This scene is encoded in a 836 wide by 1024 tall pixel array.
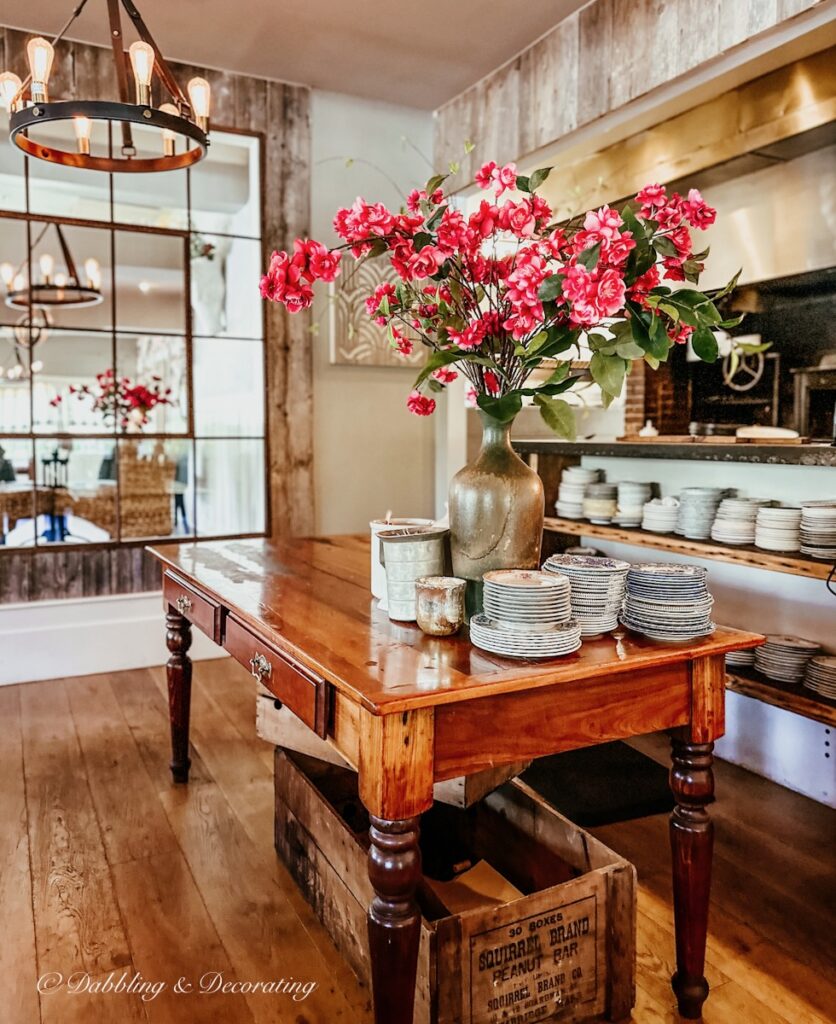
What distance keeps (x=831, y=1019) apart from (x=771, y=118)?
3718 mm

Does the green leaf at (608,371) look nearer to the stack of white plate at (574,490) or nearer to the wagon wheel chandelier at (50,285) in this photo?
the stack of white plate at (574,490)

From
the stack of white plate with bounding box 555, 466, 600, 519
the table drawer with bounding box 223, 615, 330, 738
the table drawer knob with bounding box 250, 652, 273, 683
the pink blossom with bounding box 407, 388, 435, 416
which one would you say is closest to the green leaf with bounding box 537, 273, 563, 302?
the pink blossom with bounding box 407, 388, 435, 416

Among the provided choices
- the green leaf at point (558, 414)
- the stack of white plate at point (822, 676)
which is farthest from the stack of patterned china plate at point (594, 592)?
the stack of white plate at point (822, 676)

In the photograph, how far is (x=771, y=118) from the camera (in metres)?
3.87

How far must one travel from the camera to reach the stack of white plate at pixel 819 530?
250cm

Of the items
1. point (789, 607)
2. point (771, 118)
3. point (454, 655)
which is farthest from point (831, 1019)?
point (771, 118)

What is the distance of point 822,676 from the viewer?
253 cm

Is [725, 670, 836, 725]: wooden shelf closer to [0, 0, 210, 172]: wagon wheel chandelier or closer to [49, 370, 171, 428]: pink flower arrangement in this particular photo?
[0, 0, 210, 172]: wagon wheel chandelier

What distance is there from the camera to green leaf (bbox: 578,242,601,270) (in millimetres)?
1412

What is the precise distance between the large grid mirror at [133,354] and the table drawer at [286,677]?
2624mm

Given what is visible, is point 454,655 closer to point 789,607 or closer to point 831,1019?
point 831,1019

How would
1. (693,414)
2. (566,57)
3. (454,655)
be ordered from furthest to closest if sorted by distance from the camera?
(693,414)
(566,57)
(454,655)

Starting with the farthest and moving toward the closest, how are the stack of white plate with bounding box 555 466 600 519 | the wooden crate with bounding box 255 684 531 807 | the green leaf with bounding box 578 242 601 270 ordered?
the stack of white plate with bounding box 555 466 600 519 < the wooden crate with bounding box 255 684 531 807 < the green leaf with bounding box 578 242 601 270

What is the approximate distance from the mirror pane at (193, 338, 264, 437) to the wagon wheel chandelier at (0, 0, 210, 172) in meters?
1.78
